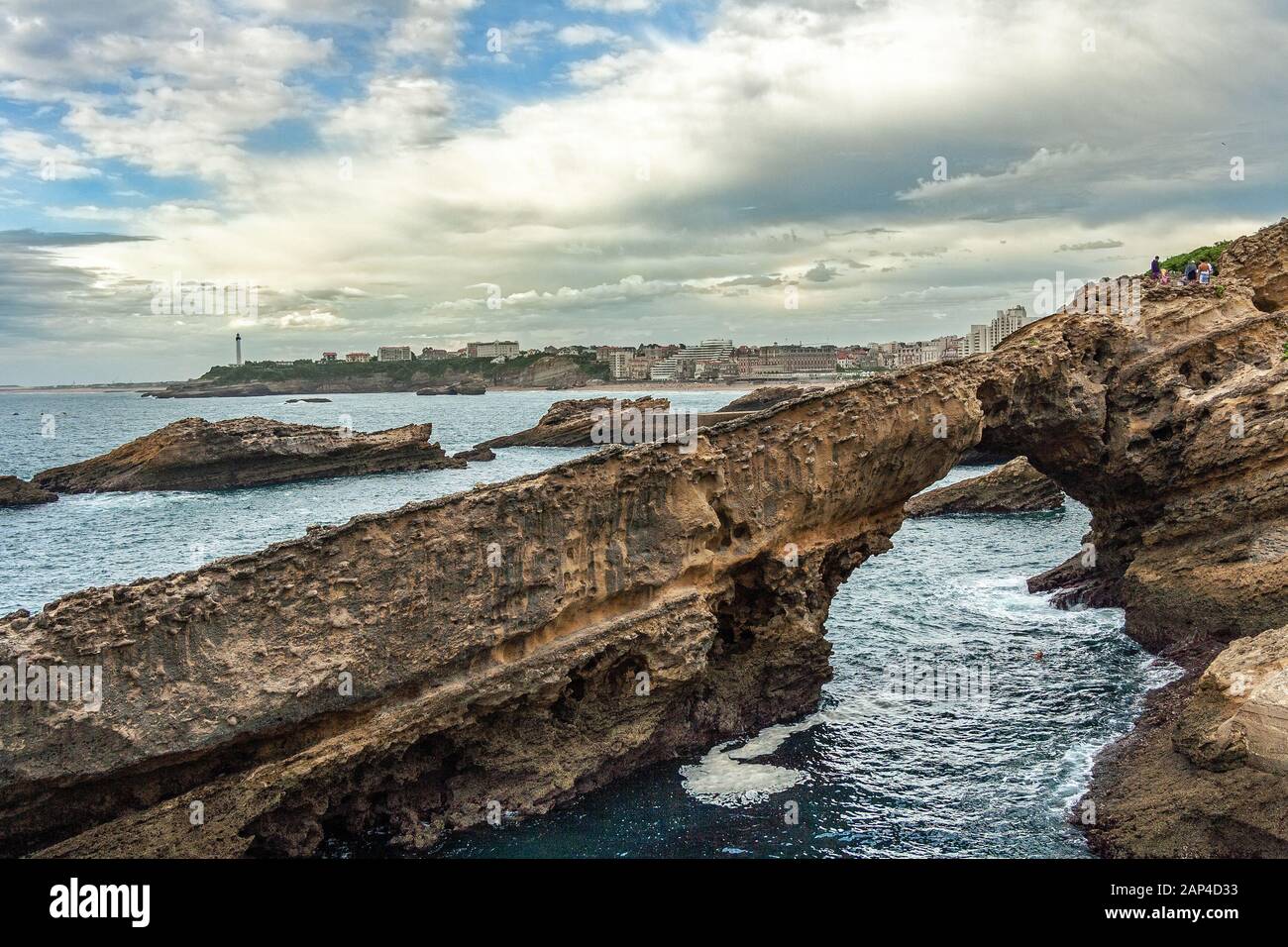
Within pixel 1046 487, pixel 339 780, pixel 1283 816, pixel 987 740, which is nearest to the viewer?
pixel 1283 816

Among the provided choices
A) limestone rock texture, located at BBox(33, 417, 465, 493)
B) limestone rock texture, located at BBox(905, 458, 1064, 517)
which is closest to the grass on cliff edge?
limestone rock texture, located at BBox(905, 458, 1064, 517)

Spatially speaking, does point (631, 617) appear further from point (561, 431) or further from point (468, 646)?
point (561, 431)

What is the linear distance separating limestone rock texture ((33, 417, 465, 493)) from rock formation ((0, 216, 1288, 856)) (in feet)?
192

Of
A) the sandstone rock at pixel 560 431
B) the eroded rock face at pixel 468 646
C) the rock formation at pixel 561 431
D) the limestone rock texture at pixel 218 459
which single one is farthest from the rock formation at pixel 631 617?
the sandstone rock at pixel 560 431

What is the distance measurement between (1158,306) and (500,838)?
21484 mm

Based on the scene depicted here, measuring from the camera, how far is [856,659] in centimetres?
2509

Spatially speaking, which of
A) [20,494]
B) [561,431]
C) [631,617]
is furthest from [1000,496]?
[20,494]

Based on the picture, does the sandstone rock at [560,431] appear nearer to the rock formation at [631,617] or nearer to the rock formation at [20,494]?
the rock formation at [20,494]

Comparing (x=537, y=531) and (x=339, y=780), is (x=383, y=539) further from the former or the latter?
(x=339, y=780)

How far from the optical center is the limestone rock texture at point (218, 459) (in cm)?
6750

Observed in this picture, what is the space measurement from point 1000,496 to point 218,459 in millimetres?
53982

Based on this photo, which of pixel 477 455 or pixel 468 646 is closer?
pixel 468 646

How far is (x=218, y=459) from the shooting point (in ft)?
224

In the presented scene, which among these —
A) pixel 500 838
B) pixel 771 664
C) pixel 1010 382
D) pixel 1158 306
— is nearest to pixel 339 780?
pixel 500 838
